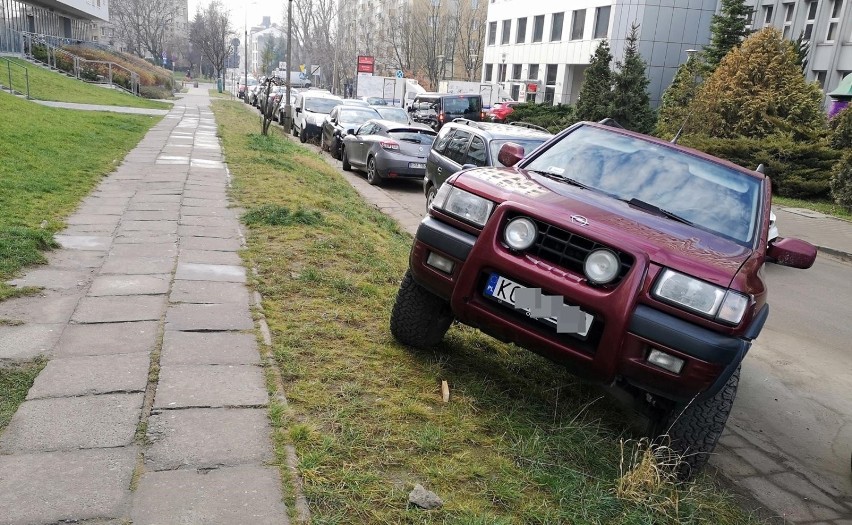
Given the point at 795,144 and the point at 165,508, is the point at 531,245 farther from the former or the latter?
the point at 795,144

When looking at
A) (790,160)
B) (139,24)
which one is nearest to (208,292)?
(790,160)

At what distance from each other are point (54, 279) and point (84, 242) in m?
1.21

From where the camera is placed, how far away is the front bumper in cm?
314

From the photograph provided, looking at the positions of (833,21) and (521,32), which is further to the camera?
(521,32)

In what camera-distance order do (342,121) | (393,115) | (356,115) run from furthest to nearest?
(393,115)
(356,115)
(342,121)

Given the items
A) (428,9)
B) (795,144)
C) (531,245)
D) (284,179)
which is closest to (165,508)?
(531,245)

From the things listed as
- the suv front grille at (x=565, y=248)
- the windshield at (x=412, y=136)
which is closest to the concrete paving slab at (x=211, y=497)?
the suv front grille at (x=565, y=248)

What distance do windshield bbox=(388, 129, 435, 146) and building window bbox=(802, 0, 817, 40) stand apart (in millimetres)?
24797

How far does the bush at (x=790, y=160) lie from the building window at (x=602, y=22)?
1104 inches

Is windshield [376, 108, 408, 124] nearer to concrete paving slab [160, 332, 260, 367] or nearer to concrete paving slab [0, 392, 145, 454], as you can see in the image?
concrete paving slab [160, 332, 260, 367]

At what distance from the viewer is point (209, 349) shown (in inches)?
159

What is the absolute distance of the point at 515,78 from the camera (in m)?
54.7

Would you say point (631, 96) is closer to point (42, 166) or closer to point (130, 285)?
point (42, 166)

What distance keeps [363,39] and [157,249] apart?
273 feet
